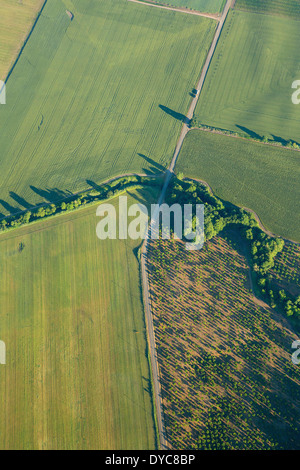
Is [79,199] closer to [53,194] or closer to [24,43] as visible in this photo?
[53,194]

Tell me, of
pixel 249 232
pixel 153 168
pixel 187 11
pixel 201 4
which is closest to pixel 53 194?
pixel 153 168

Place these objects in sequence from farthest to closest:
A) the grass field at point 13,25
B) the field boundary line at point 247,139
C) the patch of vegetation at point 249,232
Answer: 1. the grass field at point 13,25
2. the field boundary line at point 247,139
3. the patch of vegetation at point 249,232

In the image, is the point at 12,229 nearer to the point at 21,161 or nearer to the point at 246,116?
the point at 21,161

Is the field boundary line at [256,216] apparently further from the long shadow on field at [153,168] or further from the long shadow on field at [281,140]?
the long shadow on field at [281,140]

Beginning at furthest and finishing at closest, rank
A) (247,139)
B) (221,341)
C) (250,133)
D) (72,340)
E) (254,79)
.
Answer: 1. (254,79)
2. (250,133)
3. (247,139)
4. (72,340)
5. (221,341)

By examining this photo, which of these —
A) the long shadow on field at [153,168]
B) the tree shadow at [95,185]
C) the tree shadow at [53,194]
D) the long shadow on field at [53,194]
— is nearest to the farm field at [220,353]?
the long shadow on field at [153,168]

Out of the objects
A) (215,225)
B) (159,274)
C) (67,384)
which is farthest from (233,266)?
(67,384)
